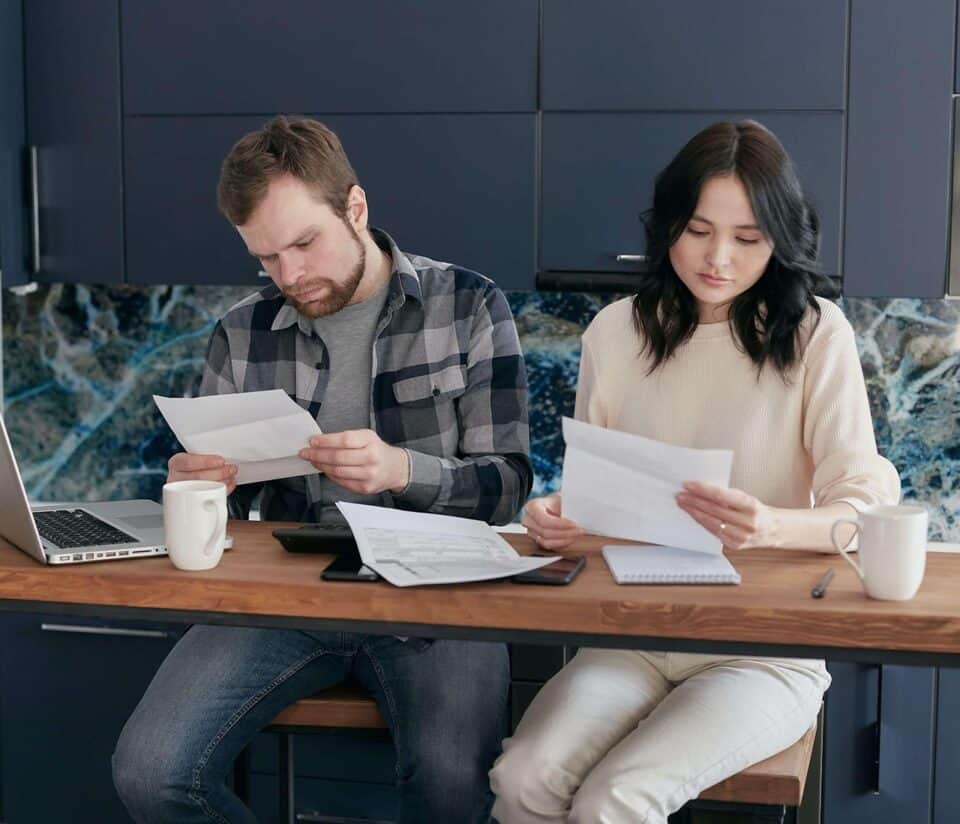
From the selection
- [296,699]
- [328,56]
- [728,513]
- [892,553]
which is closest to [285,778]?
[296,699]

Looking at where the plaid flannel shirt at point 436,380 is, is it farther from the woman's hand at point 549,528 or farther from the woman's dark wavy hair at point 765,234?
the woman's hand at point 549,528

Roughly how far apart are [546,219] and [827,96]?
0.66 meters

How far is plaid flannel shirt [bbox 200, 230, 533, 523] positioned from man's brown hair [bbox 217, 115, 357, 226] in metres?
0.20

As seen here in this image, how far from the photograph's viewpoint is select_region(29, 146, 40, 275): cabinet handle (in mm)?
3264

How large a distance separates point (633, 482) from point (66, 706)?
74.7 inches

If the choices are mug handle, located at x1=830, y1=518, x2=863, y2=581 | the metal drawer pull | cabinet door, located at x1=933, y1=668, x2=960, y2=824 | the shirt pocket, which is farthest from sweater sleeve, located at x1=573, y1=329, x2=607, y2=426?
the metal drawer pull

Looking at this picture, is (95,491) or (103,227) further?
(95,491)

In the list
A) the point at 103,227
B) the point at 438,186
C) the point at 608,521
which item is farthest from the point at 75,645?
the point at 608,521

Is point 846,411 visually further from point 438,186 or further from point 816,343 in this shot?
point 438,186

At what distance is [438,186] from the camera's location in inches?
121

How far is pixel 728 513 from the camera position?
1745mm

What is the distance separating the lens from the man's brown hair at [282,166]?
2.31 m

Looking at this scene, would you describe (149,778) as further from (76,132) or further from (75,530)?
(76,132)

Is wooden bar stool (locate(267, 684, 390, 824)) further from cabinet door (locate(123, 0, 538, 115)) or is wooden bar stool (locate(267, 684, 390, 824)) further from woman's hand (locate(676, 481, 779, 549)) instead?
cabinet door (locate(123, 0, 538, 115))
